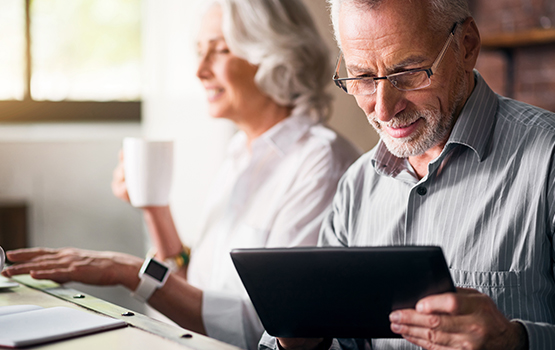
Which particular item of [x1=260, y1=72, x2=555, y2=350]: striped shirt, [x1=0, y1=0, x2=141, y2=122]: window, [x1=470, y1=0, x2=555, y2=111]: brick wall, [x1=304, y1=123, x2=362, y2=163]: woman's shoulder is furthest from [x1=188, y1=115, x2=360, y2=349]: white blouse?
[x1=470, y1=0, x2=555, y2=111]: brick wall

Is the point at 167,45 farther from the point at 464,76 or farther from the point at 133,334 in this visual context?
the point at 133,334

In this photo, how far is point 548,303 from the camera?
1004mm

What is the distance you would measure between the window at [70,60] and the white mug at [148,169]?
3.91 ft

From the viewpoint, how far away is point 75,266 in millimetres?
1338

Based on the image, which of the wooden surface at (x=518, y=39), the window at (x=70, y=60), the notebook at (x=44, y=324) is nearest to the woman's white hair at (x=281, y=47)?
the notebook at (x=44, y=324)

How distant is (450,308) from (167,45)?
6.58 ft

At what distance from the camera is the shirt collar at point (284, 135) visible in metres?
1.74

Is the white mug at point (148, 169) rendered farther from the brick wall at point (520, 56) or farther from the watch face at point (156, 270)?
the brick wall at point (520, 56)

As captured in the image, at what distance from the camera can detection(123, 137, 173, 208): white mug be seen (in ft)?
5.11

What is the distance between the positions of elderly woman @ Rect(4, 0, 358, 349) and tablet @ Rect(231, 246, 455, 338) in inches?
22.6

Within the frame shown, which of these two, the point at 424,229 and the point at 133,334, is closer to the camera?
the point at 133,334

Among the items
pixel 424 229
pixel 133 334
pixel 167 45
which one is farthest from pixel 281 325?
pixel 167 45

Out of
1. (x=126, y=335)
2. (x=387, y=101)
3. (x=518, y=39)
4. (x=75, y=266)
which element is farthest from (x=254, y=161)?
(x=518, y=39)

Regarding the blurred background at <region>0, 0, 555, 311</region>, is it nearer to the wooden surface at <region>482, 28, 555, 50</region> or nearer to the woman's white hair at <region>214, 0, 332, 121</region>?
the woman's white hair at <region>214, 0, 332, 121</region>
